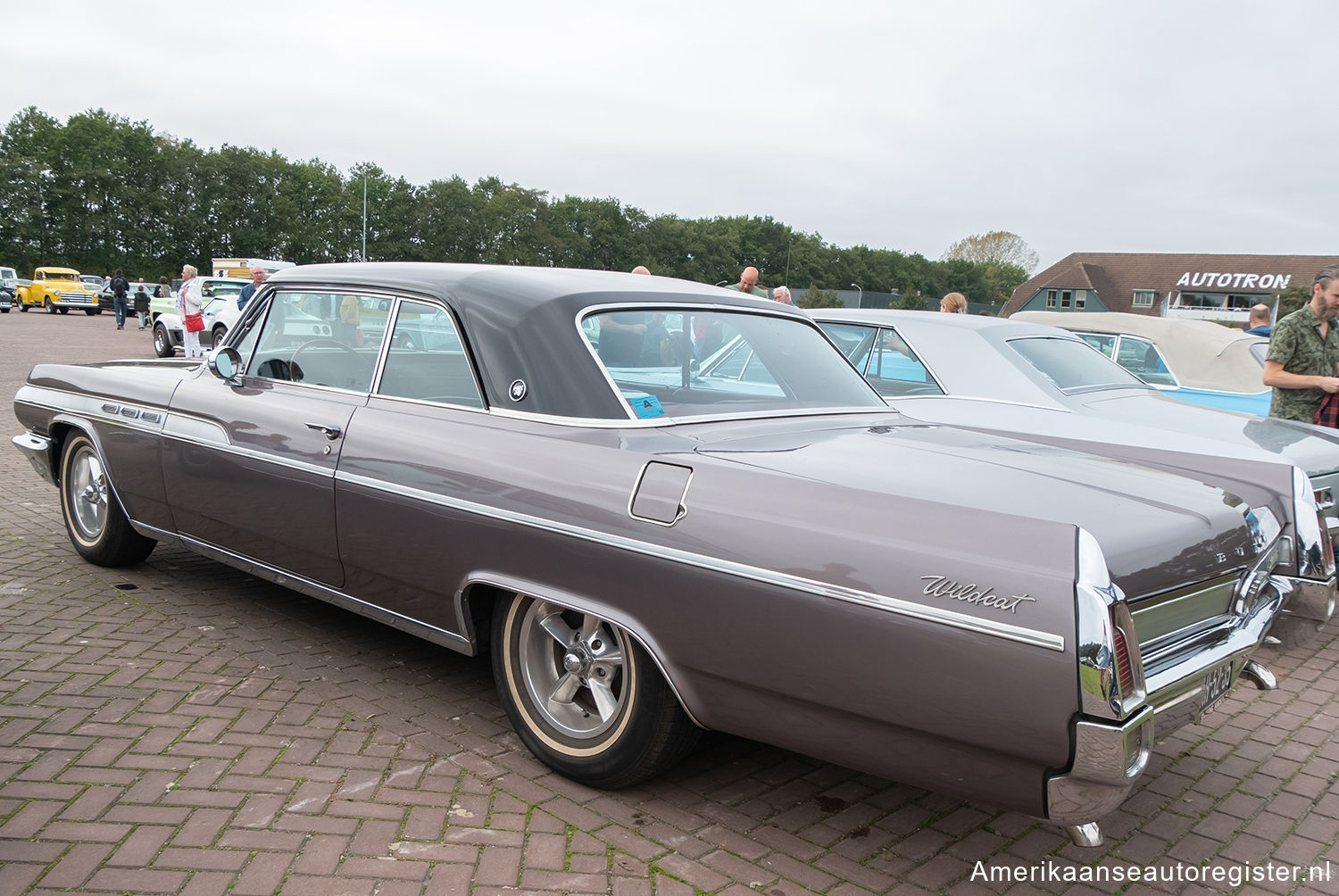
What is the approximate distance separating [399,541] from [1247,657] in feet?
8.39

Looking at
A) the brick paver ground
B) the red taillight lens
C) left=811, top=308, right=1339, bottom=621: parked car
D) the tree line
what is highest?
the tree line

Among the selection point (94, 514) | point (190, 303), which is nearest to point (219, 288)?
point (190, 303)

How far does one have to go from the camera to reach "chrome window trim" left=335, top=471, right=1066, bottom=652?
2.04 m

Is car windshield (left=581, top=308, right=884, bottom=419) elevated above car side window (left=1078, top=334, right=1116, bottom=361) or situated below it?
above

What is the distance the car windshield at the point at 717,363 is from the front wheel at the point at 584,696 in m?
0.71

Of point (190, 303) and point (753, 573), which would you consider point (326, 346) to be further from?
point (190, 303)

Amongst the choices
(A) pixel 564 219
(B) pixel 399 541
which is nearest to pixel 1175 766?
(B) pixel 399 541

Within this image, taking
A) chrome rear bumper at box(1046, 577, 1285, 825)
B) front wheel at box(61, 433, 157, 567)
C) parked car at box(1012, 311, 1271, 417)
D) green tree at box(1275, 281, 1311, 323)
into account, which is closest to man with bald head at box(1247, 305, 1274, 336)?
parked car at box(1012, 311, 1271, 417)

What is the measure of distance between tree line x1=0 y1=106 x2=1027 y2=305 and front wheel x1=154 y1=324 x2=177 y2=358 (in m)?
29.6

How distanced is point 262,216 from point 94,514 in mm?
74413

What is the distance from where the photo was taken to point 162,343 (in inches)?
850

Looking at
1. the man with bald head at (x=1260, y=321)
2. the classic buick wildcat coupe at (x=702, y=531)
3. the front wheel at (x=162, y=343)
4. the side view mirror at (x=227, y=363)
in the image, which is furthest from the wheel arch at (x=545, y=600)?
the front wheel at (x=162, y=343)

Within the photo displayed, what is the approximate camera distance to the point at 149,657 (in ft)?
13.0

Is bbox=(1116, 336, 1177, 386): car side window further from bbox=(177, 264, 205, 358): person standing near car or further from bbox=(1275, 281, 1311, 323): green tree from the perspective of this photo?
bbox=(1275, 281, 1311, 323): green tree
